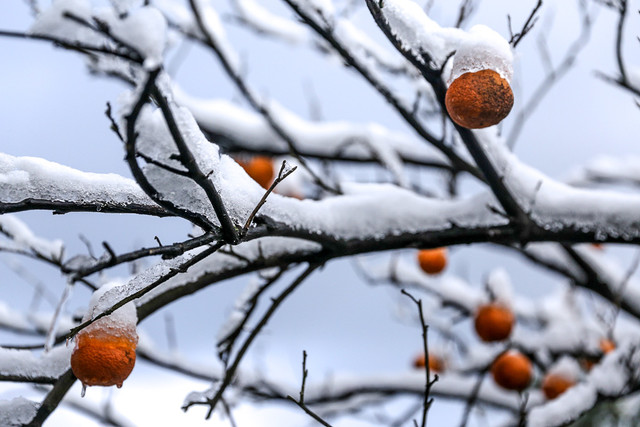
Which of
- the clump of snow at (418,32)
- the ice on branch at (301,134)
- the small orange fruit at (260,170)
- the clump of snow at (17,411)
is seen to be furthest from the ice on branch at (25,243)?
the ice on branch at (301,134)

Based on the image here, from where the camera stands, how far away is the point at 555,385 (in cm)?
347

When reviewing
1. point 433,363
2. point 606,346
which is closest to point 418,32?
point 606,346

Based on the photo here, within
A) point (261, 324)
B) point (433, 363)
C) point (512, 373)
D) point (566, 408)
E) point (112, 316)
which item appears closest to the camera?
point (112, 316)

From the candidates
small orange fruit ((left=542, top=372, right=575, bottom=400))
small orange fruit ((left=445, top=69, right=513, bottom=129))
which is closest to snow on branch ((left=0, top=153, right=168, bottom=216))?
small orange fruit ((left=445, top=69, right=513, bottom=129))

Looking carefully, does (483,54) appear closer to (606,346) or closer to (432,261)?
(432,261)

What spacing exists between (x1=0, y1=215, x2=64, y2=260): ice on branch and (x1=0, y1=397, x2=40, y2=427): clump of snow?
425 millimetres

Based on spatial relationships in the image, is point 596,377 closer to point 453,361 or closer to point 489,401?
point 489,401

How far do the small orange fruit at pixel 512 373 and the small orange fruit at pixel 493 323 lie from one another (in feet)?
0.48

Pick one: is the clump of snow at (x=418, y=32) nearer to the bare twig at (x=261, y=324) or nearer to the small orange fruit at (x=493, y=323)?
the bare twig at (x=261, y=324)

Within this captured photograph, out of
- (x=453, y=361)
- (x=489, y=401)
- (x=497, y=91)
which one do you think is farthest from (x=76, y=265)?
(x=453, y=361)

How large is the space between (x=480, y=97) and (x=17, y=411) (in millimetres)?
1360

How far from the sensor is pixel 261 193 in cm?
142

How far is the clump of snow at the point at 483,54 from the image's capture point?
1.26 metres

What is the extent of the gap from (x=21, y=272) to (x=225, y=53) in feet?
5.98
